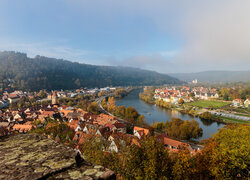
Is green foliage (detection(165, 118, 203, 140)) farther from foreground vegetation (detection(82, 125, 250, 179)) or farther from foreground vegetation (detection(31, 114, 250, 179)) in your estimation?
foreground vegetation (detection(82, 125, 250, 179))

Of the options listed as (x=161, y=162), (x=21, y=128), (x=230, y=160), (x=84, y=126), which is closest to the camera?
(x=161, y=162)

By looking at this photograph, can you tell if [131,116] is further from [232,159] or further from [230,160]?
[232,159]

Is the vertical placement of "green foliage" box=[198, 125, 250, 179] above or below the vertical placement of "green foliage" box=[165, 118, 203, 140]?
above

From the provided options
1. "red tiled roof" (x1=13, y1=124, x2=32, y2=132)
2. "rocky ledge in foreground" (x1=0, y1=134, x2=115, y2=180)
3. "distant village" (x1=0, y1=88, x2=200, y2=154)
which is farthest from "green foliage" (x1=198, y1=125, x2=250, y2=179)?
"red tiled roof" (x1=13, y1=124, x2=32, y2=132)

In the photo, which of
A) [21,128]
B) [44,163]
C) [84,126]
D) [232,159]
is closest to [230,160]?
[232,159]

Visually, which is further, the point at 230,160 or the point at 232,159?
the point at 230,160

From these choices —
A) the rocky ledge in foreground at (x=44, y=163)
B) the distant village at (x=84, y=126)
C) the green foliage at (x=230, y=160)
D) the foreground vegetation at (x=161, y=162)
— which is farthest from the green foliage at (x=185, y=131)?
the rocky ledge in foreground at (x=44, y=163)

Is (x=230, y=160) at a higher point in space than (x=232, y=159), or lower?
lower

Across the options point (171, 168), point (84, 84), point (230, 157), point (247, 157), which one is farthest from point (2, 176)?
point (84, 84)

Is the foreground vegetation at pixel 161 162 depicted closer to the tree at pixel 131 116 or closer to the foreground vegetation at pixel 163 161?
the foreground vegetation at pixel 163 161
